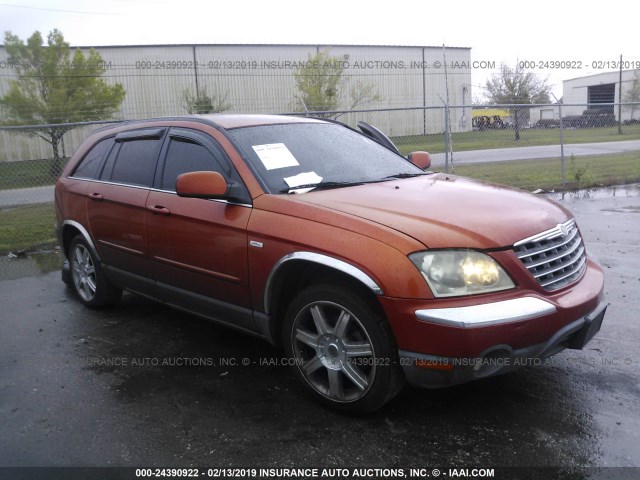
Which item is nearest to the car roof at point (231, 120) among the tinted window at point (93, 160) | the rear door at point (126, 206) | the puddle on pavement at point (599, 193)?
the rear door at point (126, 206)

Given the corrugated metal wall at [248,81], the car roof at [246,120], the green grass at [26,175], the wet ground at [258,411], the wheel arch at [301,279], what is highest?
the corrugated metal wall at [248,81]

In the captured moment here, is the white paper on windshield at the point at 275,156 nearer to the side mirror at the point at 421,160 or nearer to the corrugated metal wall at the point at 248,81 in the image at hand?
the side mirror at the point at 421,160

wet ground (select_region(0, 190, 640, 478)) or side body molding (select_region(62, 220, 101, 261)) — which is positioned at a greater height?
side body molding (select_region(62, 220, 101, 261))

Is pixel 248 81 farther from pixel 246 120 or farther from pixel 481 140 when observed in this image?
pixel 246 120

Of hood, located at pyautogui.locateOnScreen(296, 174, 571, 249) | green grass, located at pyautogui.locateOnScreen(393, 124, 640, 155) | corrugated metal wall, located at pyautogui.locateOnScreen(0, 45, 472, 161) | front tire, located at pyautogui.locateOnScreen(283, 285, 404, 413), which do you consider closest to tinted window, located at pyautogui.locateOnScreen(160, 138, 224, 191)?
hood, located at pyautogui.locateOnScreen(296, 174, 571, 249)

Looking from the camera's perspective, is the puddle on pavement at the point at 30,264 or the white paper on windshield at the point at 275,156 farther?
the puddle on pavement at the point at 30,264

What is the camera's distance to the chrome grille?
332 cm

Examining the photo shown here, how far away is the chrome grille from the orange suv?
0.01 meters

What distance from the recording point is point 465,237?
3.20m

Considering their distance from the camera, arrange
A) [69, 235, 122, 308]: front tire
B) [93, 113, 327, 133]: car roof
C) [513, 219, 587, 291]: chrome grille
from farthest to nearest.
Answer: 1. [69, 235, 122, 308]: front tire
2. [93, 113, 327, 133]: car roof
3. [513, 219, 587, 291]: chrome grille

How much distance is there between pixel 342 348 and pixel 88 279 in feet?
10.6

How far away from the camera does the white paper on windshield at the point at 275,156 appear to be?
13.6 feet

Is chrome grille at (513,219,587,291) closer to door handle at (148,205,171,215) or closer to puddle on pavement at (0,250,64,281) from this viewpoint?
door handle at (148,205,171,215)

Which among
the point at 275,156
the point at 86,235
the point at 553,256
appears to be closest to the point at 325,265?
the point at 275,156
